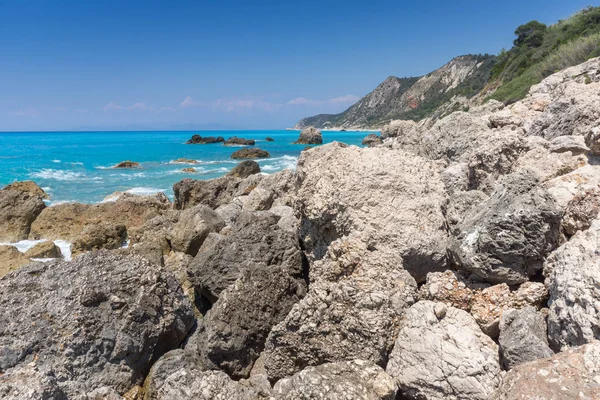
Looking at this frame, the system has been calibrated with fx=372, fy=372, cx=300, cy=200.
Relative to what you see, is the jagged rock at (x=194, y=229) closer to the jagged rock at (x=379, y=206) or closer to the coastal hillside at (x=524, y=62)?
the jagged rock at (x=379, y=206)

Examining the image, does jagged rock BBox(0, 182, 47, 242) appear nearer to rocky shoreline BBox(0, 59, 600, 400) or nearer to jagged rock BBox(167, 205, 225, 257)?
jagged rock BBox(167, 205, 225, 257)

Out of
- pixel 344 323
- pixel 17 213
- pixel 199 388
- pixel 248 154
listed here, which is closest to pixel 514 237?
pixel 344 323

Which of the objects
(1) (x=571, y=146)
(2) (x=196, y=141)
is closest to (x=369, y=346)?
(1) (x=571, y=146)

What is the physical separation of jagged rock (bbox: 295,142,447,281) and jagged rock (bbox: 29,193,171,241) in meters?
9.63

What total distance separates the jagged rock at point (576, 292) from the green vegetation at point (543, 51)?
80.1 ft

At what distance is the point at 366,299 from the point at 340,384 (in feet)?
2.96

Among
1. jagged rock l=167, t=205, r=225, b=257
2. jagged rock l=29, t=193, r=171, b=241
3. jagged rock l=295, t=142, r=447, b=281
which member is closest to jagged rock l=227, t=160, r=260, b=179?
jagged rock l=29, t=193, r=171, b=241

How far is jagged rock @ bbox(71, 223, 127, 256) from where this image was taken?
1005 centimetres

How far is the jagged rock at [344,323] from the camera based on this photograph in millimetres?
3385

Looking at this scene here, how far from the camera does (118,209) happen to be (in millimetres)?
13398

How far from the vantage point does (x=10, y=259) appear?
28.2 feet

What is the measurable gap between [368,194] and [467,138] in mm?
3547

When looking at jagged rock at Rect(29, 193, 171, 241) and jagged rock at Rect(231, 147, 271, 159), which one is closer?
jagged rock at Rect(29, 193, 171, 241)

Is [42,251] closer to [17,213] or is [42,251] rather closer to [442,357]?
[17,213]
